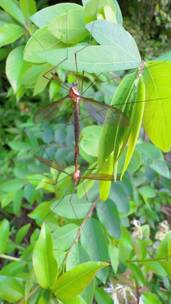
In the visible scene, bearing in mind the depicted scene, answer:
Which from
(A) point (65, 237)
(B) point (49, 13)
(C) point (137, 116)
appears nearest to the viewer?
(C) point (137, 116)

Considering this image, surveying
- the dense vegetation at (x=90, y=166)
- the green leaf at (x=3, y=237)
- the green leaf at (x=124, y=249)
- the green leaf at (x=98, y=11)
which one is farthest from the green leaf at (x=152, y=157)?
the green leaf at (x=98, y=11)

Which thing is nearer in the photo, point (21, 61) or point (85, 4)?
point (85, 4)

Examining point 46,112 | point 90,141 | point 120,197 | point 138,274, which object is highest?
point 46,112

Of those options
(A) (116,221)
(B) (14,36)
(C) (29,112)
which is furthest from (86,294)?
(C) (29,112)

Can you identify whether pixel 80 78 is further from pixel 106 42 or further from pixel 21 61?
pixel 106 42

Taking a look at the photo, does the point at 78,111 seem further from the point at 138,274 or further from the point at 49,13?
the point at 138,274

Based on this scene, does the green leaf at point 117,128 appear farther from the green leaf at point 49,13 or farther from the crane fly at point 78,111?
the green leaf at point 49,13

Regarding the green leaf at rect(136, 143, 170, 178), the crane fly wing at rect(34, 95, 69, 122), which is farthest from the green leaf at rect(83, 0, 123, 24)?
the green leaf at rect(136, 143, 170, 178)

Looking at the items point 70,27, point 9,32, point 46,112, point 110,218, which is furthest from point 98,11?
point 110,218
